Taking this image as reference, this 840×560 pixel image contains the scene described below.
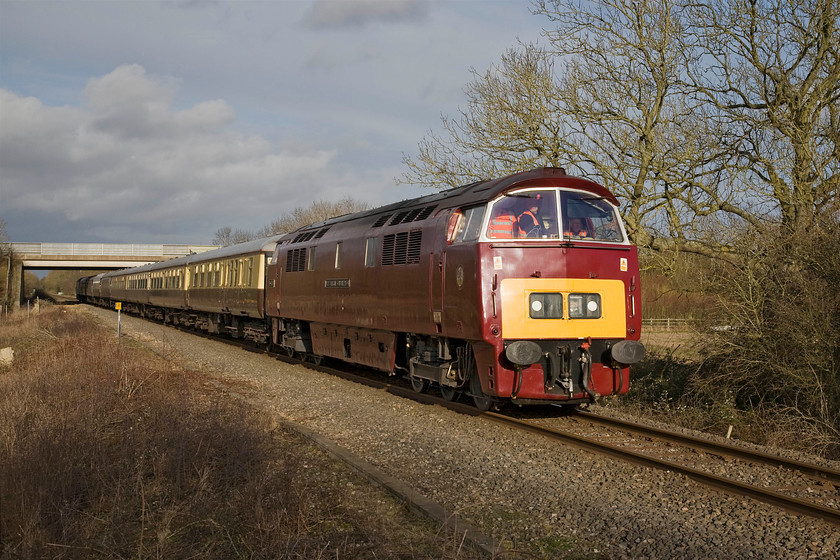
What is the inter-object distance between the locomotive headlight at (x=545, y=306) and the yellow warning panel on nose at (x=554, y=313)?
0.02 m

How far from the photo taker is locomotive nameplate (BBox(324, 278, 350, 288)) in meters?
13.7

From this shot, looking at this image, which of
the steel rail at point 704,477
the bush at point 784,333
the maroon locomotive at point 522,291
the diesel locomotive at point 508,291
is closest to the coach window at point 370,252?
the diesel locomotive at point 508,291

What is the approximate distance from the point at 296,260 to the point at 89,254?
56.1 meters

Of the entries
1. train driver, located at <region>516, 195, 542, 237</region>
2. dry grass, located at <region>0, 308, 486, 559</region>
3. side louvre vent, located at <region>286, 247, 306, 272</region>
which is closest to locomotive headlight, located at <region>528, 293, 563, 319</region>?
train driver, located at <region>516, 195, 542, 237</region>

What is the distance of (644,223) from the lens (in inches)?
591

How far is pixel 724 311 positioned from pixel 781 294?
883 millimetres

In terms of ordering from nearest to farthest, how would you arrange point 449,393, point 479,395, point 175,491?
point 175,491
point 479,395
point 449,393

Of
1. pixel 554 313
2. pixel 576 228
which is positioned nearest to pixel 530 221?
pixel 576 228

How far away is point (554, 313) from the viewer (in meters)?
9.04

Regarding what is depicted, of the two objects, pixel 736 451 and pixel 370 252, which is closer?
pixel 736 451

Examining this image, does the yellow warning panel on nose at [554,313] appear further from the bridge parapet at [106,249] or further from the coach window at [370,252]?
the bridge parapet at [106,249]

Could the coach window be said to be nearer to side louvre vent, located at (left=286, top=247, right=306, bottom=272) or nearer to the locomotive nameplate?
the locomotive nameplate

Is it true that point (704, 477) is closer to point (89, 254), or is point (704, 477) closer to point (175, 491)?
point (175, 491)

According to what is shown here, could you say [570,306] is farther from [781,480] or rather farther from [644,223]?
[644,223]
